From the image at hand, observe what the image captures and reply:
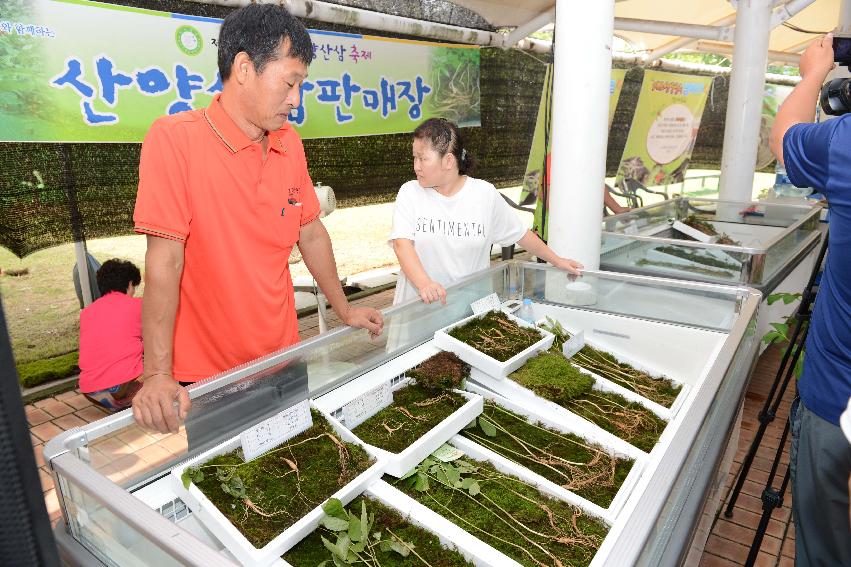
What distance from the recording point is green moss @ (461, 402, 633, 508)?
4.96 ft

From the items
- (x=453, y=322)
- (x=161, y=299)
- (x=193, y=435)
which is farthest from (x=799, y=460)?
(x=161, y=299)

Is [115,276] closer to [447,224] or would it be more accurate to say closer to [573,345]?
[447,224]

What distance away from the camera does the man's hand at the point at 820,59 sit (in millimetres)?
1796

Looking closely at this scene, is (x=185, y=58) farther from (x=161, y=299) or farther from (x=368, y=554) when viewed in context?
(x=368, y=554)

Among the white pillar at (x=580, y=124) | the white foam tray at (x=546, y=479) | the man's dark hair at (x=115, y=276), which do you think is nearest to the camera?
the white foam tray at (x=546, y=479)

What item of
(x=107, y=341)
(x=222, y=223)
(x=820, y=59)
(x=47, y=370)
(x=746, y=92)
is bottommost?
(x=47, y=370)

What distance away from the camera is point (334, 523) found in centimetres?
124

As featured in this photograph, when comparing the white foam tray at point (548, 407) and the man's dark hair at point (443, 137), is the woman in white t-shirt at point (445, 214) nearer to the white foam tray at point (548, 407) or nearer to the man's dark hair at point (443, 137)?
the man's dark hair at point (443, 137)

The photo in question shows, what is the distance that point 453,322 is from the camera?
2361 mm

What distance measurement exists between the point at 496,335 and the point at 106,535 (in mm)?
1419

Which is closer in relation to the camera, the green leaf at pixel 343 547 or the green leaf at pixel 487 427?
the green leaf at pixel 343 547

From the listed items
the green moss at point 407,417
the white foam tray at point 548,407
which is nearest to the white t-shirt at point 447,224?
the white foam tray at point 548,407

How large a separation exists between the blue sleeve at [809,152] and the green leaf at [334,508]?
1534mm

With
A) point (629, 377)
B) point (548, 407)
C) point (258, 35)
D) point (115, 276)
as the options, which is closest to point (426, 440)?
point (548, 407)
